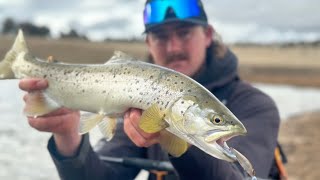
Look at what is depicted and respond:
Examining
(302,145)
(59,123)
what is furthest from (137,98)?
(302,145)

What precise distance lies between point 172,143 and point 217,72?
6.12 feet

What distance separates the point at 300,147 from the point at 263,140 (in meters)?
10.9


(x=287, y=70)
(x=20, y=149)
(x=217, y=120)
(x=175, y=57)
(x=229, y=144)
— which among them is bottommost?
(x=287, y=70)

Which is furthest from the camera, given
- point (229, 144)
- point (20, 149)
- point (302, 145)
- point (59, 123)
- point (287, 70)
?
point (287, 70)

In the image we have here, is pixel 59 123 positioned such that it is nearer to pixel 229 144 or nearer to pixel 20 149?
pixel 229 144

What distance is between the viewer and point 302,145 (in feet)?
48.8

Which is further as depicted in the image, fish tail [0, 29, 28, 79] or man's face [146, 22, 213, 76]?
man's face [146, 22, 213, 76]

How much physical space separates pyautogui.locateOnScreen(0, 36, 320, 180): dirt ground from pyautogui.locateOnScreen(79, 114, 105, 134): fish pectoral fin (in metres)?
8.35

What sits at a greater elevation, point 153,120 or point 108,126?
point 153,120

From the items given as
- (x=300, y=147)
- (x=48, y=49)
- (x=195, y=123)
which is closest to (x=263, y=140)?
(x=195, y=123)

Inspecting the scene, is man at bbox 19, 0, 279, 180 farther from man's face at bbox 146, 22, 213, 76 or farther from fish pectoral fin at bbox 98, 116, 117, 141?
fish pectoral fin at bbox 98, 116, 117, 141

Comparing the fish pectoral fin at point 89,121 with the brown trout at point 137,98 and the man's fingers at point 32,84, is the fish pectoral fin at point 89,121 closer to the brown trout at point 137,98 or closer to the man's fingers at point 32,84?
the brown trout at point 137,98

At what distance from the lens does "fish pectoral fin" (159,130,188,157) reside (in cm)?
294

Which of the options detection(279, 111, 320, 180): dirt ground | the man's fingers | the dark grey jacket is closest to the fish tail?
the man's fingers
